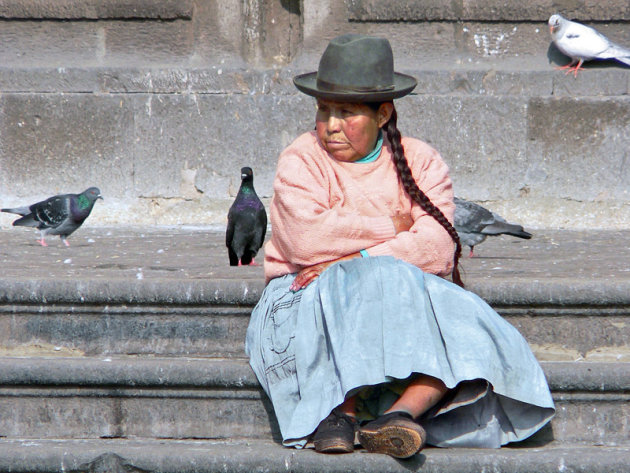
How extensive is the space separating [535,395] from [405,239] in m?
0.63

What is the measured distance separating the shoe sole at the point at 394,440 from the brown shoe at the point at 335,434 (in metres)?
0.05

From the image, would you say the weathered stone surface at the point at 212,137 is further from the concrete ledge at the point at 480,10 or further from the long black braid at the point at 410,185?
the long black braid at the point at 410,185

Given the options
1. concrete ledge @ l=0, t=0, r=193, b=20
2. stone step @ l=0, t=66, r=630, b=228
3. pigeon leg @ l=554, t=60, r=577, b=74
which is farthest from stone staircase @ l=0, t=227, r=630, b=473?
concrete ledge @ l=0, t=0, r=193, b=20

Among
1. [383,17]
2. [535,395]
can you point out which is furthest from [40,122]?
[535,395]

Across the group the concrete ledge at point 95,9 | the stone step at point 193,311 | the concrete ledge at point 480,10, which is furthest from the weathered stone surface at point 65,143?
the stone step at point 193,311

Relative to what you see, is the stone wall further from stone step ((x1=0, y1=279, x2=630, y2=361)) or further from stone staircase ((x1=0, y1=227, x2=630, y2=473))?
stone step ((x1=0, y1=279, x2=630, y2=361))

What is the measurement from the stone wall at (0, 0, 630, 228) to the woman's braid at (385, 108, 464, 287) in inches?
122

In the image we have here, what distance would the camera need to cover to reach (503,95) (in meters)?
6.45

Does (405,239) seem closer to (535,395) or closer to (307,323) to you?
(307,323)

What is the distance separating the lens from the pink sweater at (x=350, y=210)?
3.25m

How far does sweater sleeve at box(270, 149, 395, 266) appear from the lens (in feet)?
10.6

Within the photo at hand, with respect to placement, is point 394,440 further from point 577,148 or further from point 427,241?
point 577,148

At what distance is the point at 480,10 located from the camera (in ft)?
21.3

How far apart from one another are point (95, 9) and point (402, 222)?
394 cm
